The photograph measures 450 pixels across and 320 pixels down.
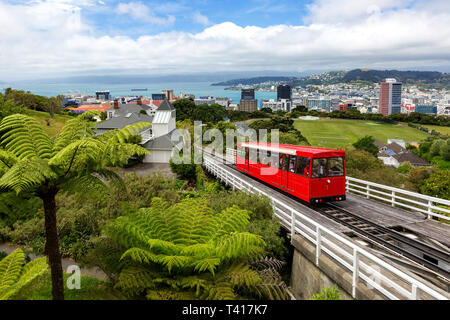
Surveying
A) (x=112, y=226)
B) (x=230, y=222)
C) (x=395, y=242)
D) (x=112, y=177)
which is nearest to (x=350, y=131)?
(x=395, y=242)

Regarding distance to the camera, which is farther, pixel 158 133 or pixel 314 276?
pixel 158 133

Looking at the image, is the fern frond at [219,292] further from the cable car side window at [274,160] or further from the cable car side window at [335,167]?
the cable car side window at [274,160]

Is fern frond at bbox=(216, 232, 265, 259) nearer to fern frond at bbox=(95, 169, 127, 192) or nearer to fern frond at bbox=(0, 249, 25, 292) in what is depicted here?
fern frond at bbox=(95, 169, 127, 192)

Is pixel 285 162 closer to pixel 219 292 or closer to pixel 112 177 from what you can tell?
pixel 112 177

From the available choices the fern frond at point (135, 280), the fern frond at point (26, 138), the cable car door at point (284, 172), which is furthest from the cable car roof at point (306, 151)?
the fern frond at point (26, 138)

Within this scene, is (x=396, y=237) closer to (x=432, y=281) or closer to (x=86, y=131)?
(x=432, y=281)
